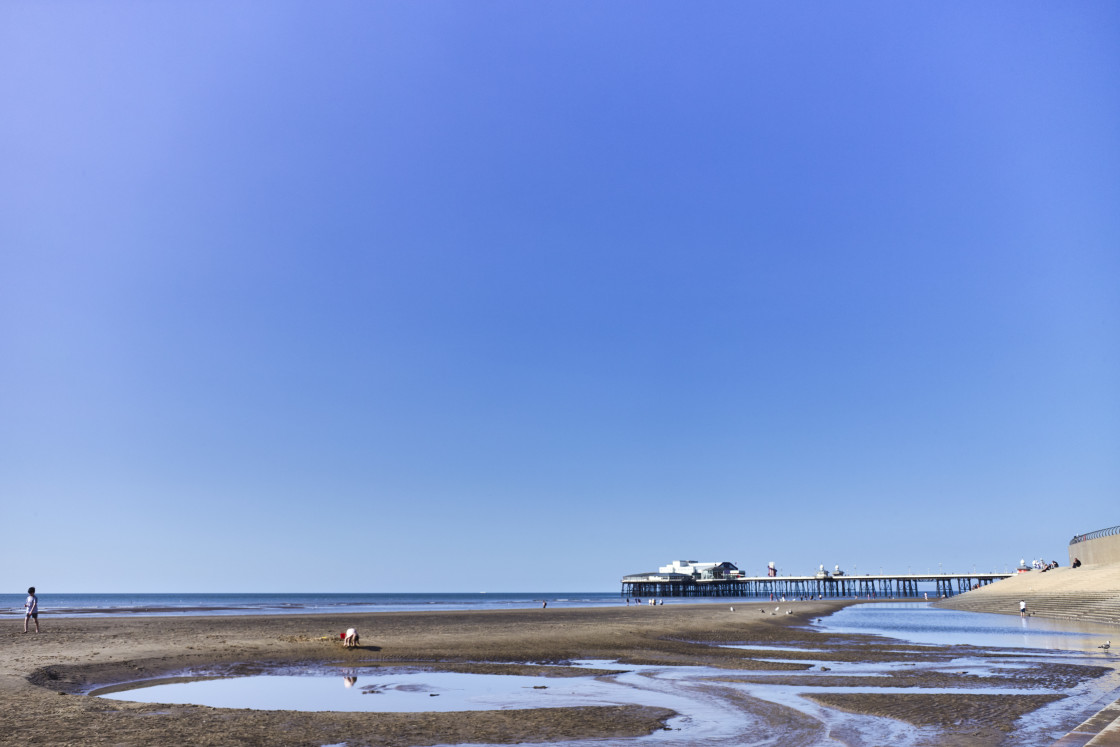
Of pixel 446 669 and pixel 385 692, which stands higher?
pixel 385 692

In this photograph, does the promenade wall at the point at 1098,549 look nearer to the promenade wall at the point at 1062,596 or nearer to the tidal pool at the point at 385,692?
the promenade wall at the point at 1062,596

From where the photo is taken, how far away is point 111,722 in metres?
11.8

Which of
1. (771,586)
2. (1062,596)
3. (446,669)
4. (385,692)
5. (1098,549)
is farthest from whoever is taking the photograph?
(771,586)

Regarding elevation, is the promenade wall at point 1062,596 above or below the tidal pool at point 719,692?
below

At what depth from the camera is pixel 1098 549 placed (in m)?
62.2

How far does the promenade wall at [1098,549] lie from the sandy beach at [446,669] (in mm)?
40209

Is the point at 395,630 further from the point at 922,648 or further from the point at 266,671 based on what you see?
the point at 922,648

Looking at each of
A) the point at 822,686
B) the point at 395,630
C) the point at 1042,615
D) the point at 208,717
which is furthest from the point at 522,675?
the point at 1042,615

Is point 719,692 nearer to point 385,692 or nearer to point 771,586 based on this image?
point 385,692

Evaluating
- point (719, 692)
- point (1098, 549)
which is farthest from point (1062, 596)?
point (719, 692)

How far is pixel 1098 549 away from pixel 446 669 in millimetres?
65072

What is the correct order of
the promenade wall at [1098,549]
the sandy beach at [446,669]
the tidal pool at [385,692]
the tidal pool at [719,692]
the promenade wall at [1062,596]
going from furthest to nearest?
the promenade wall at [1098,549] < the promenade wall at [1062,596] < the tidal pool at [385,692] < the tidal pool at [719,692] < the sandy beach at [446,669]

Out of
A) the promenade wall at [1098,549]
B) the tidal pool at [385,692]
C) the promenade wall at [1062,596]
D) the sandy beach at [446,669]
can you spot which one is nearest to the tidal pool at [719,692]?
the tidal pool at [385,692]

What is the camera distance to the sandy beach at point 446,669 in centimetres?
1150
